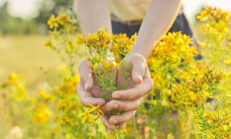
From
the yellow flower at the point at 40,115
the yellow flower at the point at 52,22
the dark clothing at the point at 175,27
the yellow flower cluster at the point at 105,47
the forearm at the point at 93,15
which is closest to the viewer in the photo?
the yellow flower cluster at the point at 105,47

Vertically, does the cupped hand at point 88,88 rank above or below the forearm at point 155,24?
below

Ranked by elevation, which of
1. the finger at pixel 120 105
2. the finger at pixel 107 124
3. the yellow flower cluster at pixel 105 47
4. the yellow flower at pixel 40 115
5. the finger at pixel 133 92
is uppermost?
the yellow flower cluster at pixel 105 47

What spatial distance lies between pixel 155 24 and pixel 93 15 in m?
0.39

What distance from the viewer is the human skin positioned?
1.11m

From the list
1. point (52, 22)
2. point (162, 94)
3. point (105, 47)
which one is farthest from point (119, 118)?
point (52, 22)

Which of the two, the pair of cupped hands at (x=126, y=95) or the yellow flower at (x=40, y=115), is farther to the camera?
the yellow flower at (x=40, y=115)

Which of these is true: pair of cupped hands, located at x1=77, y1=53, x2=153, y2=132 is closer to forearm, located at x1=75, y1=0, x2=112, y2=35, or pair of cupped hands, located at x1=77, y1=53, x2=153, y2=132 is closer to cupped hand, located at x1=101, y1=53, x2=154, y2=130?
cupped hand, located at x1=101, y1=53, x2=154, y2=130

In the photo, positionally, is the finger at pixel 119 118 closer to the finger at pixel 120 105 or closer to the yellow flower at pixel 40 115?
the finger at pixel 120 105

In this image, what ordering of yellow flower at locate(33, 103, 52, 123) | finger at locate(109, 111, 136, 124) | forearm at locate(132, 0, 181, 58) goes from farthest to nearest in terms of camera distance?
yellow flower at locate(33, 103, 52, 123) < forearm at locate(132, 0, 181, 58) < finger at locate(109, 111, 136, 124)

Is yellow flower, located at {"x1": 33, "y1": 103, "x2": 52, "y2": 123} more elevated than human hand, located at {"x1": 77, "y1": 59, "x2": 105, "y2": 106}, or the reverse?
human hand, located at {"x1": 77, "y1": 59, "x2": 105, "y2": 106}

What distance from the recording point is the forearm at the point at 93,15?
57.8 inches

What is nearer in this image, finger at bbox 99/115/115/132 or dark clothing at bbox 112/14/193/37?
finger at bbox 99/115/115/132

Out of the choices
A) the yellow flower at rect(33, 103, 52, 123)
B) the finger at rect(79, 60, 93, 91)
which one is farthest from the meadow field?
the finger at rect(79, 60, 93, 91)

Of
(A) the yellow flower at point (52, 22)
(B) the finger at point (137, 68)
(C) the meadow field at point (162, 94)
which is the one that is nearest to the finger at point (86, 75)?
(C) the meadow field at point (162, 94)
